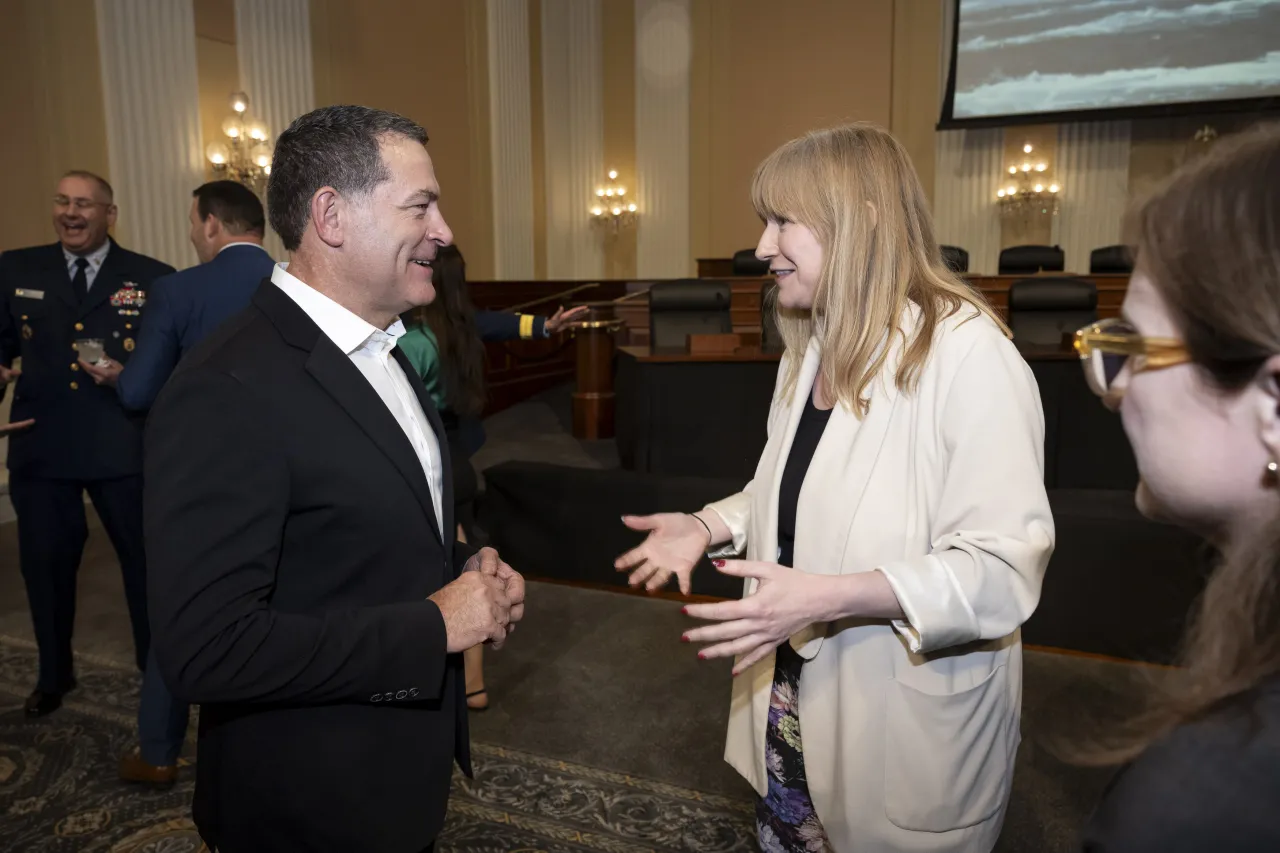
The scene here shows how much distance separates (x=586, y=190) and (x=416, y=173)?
10.4 metres

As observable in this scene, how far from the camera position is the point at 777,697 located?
4.83 ft

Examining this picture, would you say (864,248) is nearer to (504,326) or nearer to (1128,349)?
(1128,349)

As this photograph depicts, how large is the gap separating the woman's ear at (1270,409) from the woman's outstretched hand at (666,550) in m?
0.91

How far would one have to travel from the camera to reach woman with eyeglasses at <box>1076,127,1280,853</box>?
0.50 m

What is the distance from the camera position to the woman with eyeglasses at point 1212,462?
0.50m

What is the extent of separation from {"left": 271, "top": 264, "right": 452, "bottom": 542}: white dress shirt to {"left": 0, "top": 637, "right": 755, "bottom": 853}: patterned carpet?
131 cm

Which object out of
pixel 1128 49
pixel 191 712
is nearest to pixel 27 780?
pixel 191 712

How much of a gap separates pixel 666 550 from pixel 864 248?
1.91 feet

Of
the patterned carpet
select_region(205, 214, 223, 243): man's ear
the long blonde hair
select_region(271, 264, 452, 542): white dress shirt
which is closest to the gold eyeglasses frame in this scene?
the long blonde hair

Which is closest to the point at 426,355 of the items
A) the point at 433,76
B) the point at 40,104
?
the point at 40,104

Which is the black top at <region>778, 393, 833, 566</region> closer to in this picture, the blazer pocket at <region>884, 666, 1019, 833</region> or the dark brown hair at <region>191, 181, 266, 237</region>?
the blazer pocket at <region>884, 666, 1019, 833</region>

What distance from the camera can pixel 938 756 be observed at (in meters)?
1.27

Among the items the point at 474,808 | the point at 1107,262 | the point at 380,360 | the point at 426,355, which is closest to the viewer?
the point at 380,360

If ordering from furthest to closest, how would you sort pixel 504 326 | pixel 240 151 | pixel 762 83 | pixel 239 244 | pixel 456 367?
pixel 762 83 < pixel 240 151 < pixel 504 326 < pixel 456 367 < pixel 239 244
